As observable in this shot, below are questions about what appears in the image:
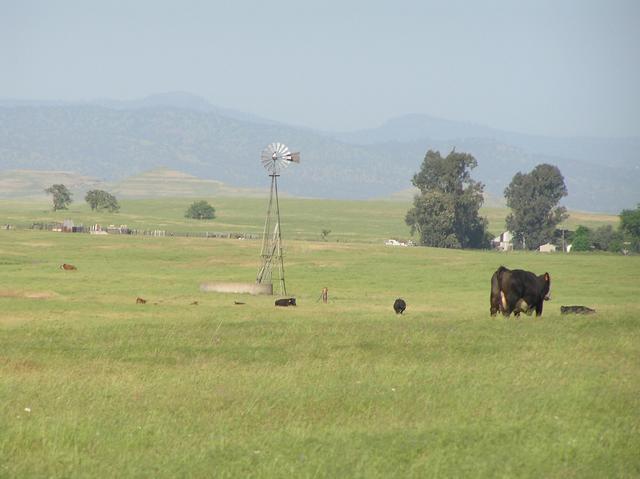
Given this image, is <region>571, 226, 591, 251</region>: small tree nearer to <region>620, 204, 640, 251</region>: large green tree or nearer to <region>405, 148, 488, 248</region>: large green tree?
<region>620, 204, 640, 251</region>: large green tree

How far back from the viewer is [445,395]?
20.1m

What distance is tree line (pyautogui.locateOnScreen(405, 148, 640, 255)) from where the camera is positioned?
139 m

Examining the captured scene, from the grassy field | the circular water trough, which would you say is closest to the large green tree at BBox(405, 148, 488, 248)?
the circular water trough

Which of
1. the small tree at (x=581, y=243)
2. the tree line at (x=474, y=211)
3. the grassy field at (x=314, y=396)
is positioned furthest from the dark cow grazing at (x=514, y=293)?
the small tree at (x=581, y=243)

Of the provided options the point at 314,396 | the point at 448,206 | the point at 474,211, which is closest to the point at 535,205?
the point at 474,211

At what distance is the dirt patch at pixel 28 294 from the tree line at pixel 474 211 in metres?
91.6

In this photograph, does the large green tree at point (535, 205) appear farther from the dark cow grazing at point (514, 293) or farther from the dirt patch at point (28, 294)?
the dark cow grazing at point (514, 293)

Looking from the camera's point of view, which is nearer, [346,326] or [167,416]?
[167,416]

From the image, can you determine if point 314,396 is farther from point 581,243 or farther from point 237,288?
point 581,243

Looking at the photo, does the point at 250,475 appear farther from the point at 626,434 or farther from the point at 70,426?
the point at 626,434

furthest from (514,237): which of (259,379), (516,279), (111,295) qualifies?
(259,379)

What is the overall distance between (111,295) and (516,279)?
2191cm

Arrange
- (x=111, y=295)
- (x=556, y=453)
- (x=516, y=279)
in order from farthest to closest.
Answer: (x=111, y=295)
(x=516, y=279)
(x=556, y=453)

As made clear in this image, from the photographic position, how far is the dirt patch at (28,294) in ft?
157
